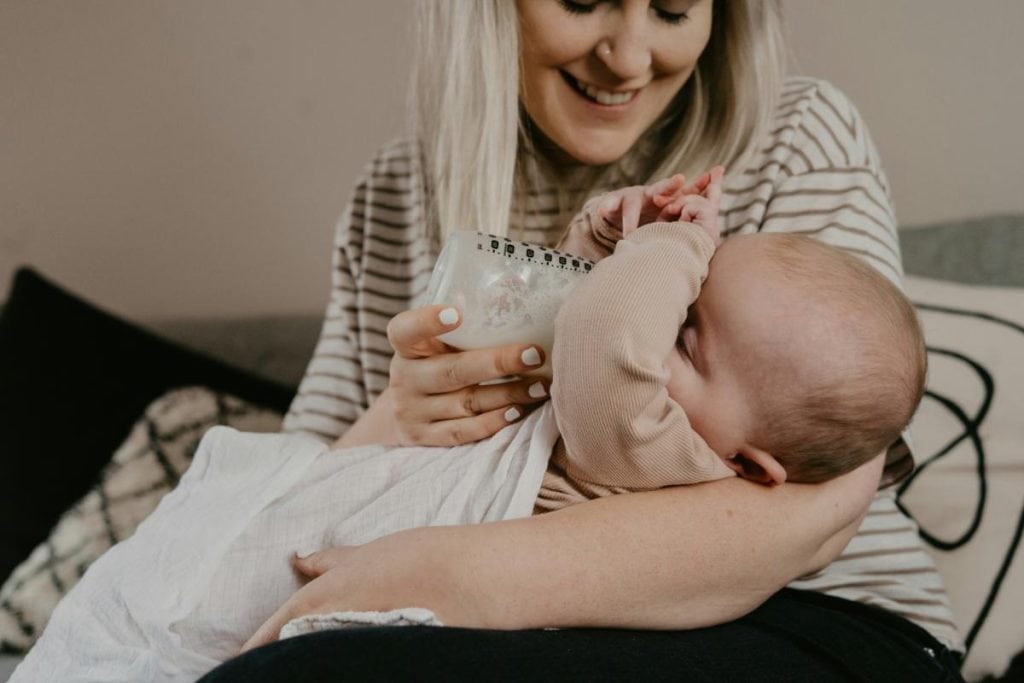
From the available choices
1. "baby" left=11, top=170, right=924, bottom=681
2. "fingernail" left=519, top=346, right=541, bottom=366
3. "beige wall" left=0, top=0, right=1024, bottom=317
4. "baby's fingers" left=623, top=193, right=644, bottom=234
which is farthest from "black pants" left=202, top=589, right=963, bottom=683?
"beige wall" left=0, top=0, right=1024, bottom=317

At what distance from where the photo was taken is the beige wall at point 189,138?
1992 mm

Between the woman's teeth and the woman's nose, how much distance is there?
5cm

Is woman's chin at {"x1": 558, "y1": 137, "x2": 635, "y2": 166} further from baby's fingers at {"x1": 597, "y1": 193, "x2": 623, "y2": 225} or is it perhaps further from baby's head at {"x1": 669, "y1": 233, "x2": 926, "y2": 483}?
baby's head at {"x1": 669, "y1": 233, "x2": 926, "y2": 483}

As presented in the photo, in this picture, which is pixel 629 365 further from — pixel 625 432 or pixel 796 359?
pixel 796 359

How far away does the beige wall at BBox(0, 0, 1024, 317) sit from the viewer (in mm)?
1992

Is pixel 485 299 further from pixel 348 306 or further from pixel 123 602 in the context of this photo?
pixel 348 306

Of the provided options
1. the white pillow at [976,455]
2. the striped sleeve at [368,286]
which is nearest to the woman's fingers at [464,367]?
the striped sleeve at [368,286]

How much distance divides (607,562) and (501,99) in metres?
0.69

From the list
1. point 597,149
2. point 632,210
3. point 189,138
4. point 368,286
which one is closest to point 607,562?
point 632,210

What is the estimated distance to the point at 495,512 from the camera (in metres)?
0.84

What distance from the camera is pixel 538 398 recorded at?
3.02ft

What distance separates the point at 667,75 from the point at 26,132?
1627mm

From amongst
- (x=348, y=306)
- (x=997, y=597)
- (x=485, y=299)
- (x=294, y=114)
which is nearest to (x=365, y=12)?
(x=294, y=114)

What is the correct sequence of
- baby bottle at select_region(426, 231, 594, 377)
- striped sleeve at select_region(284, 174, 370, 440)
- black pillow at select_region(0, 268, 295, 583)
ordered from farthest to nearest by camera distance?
1. black pillow at select_region(0, 268, 295, 583)
2. striped sleeve at select_region(284, 174, 370, 440)
3. baby bottle at select_region(426, 231, 594, 377)
